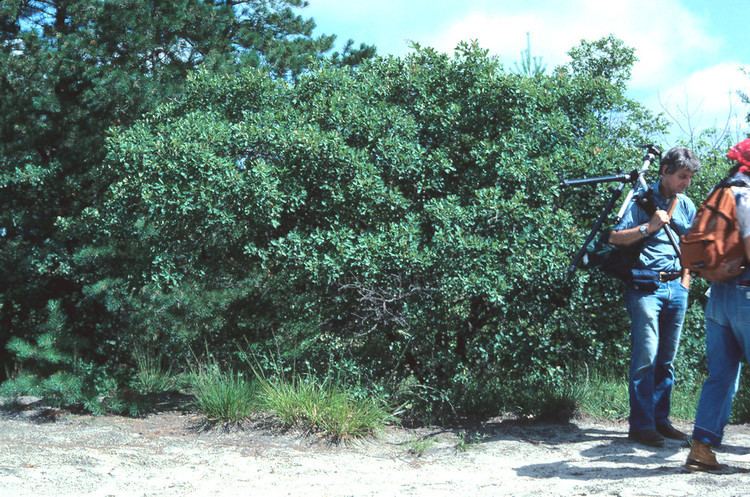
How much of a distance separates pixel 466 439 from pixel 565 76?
10.0 ft

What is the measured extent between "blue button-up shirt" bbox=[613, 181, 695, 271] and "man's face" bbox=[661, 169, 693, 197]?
0.29 ft

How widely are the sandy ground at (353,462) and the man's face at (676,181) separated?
5.49ft

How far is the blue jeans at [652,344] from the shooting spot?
17.6 feet

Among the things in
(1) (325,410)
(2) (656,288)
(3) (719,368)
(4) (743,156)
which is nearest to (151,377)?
(1) (325,410)

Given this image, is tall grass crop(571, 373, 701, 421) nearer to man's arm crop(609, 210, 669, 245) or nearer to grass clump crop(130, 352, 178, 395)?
man's arm crop(609, 210, 669, 245)

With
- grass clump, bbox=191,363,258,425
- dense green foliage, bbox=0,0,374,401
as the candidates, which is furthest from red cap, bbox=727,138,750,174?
dense green foliage, bbox=0,0,374,401

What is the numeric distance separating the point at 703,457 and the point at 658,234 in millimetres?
1479

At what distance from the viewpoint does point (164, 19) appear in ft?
32.7

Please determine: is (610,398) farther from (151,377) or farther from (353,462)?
(151,377)

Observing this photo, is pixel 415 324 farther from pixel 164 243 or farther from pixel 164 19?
pixel 164 19

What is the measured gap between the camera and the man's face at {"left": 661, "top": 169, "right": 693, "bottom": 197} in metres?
5.30

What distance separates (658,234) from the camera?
5465mm

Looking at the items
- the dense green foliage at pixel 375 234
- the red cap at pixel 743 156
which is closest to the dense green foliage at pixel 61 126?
the dense green foliage at pixel 375 234

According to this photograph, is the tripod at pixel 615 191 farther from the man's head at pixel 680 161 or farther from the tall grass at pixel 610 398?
the tall grass at pixel 610 398
